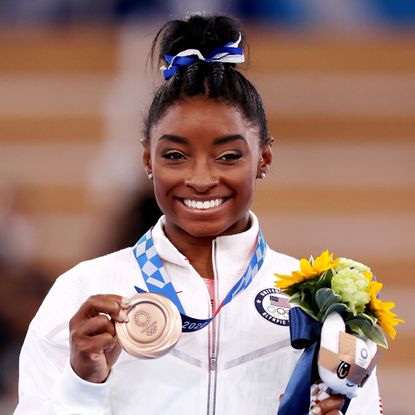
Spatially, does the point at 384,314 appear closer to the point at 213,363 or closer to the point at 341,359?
the point at 341,359

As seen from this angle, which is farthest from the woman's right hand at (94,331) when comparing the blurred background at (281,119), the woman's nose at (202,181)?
the blurred background at (281,119)

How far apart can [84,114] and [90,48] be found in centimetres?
35

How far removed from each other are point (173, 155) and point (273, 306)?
1.32ft

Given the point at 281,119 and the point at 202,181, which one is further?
the point at 281,119

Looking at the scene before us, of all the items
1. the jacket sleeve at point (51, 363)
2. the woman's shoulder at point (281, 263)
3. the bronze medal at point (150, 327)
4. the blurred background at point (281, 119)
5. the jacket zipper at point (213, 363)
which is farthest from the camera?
the blurred background at point (281, 119)

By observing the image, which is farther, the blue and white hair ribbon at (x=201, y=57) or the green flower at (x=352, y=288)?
the blue and white hair ribbon at (x=201, y=57)

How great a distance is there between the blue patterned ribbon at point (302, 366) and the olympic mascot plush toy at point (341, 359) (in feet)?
0.10

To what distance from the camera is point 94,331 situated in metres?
2.37

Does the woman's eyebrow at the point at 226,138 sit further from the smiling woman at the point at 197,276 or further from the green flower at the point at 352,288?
the green flower at the point at 352,288

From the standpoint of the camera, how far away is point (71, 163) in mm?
6398

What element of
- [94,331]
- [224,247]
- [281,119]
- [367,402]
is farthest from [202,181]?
[281,119]

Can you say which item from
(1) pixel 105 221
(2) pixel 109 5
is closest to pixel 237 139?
(1) pixel 105 221

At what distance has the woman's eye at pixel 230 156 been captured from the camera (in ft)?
8.62

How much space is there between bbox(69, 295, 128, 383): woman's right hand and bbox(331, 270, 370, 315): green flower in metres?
0.42
